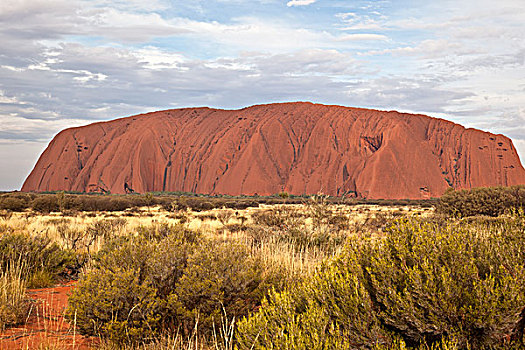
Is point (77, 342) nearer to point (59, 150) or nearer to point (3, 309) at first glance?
point (3, 309)

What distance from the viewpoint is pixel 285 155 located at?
267 ft

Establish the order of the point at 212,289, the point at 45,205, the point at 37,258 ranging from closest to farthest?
1. the point at 212,289
2. the point at 37,258
3. the point at 45,205

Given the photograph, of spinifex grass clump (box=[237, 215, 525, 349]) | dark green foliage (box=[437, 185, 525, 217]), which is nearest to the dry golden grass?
spinifex grass clump (box=[237, 215, 525, 349])

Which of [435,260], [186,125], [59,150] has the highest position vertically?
[186,125]

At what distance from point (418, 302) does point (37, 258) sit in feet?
23.5

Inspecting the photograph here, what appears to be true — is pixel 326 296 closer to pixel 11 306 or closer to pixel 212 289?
pixel 212 289

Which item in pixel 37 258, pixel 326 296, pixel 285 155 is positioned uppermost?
pixel 285 155

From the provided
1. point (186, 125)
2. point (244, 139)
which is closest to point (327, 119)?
point (244, 139)

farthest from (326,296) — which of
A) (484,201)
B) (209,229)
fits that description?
(484,201)

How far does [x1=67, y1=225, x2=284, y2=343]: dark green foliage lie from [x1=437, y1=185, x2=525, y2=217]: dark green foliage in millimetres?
18588

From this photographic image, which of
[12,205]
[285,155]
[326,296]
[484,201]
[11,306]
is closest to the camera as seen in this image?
[326,296]

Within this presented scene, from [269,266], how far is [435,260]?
3.63 m

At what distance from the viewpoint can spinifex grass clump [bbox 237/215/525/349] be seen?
9.09 feet

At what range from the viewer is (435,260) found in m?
3.11
